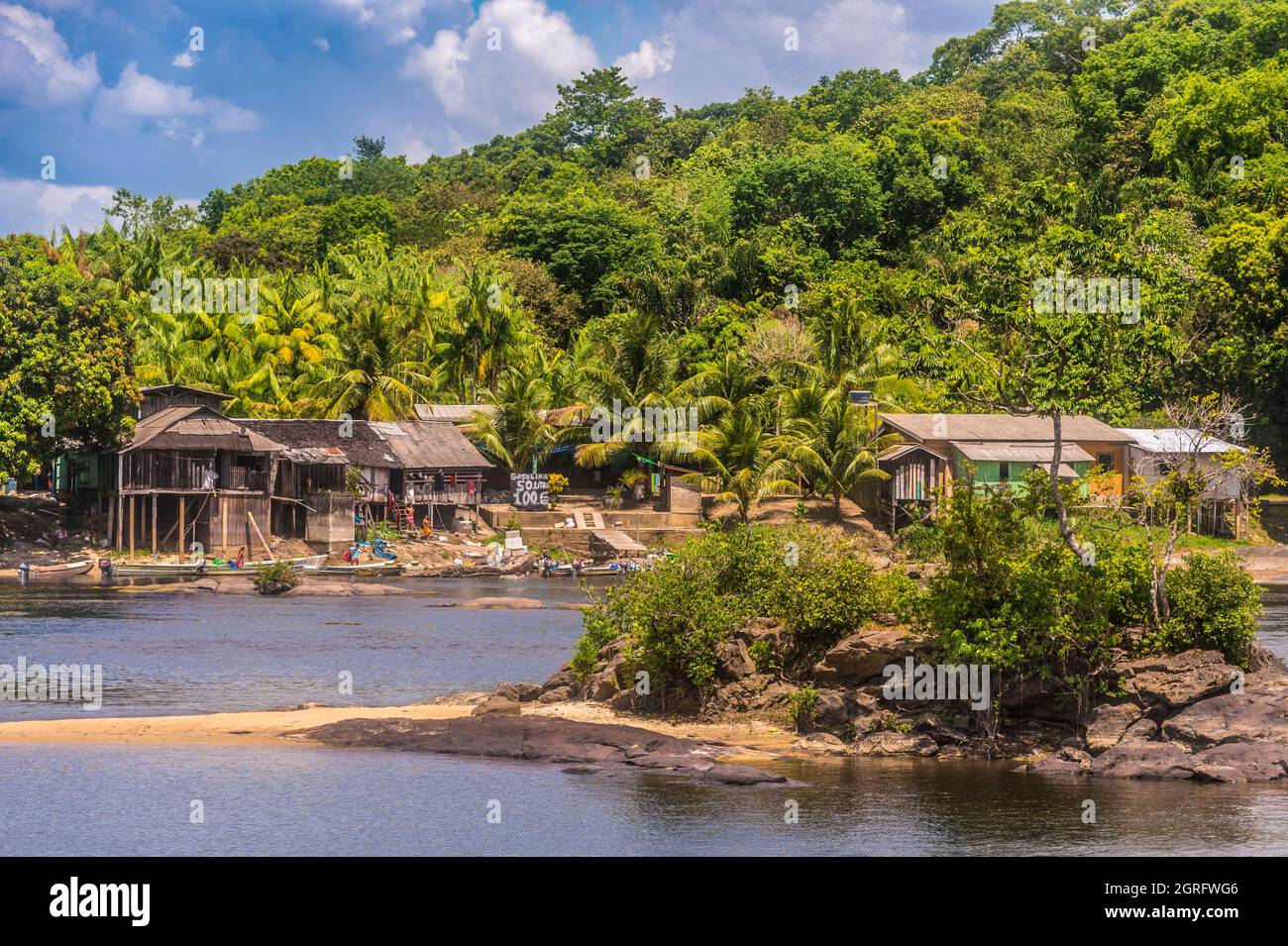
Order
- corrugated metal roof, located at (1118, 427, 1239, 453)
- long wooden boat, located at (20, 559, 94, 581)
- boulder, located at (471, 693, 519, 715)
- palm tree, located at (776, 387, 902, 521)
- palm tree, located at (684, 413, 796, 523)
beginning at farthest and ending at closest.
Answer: palm tree, located at (684, 413, 796, 523) → palm tree, located at (776, 387, 902, 521) → corrugated metal roof, located at (1118, 427, 1239, 453) → long wooden boat, located at (20, 559, 94, 581) → boulder, located at (471, 693, 519, 715)

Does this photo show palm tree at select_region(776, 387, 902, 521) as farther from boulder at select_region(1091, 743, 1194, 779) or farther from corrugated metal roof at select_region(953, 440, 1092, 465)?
boulder at select_region(1091, 743, 1194, 779)

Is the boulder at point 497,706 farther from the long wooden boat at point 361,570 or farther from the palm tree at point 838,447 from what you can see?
the palm tree at point 838,447

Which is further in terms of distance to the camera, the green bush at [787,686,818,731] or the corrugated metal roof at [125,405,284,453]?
the corrugated metal roof at [125,405,284,453]

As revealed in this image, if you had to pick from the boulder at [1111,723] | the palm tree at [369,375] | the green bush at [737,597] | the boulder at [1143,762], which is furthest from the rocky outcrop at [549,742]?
the palm tree at [369,375]

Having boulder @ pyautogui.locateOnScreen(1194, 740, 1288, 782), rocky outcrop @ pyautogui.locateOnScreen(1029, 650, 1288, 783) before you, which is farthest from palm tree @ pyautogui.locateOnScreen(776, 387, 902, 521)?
boulder @ pyautogui.locateOnScreen(1194, 740, 1288, 782)

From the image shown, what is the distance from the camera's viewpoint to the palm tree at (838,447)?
6188cm

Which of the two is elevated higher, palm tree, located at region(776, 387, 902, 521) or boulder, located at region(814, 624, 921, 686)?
palm tree, located at region(776, 387, 902, 521)

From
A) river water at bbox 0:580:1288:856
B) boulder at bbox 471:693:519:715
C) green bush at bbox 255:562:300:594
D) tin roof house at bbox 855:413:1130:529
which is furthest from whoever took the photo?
tin roof house at bbox 855:413:1130:529

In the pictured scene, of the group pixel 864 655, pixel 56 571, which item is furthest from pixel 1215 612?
pixel 56 571

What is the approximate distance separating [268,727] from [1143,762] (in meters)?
14.9

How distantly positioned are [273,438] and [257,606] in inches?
487

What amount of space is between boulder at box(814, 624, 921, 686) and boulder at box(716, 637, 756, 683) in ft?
4.78

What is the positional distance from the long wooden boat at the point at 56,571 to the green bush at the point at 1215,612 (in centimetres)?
4337

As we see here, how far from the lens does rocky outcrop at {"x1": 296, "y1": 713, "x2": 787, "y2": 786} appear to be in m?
23.5
